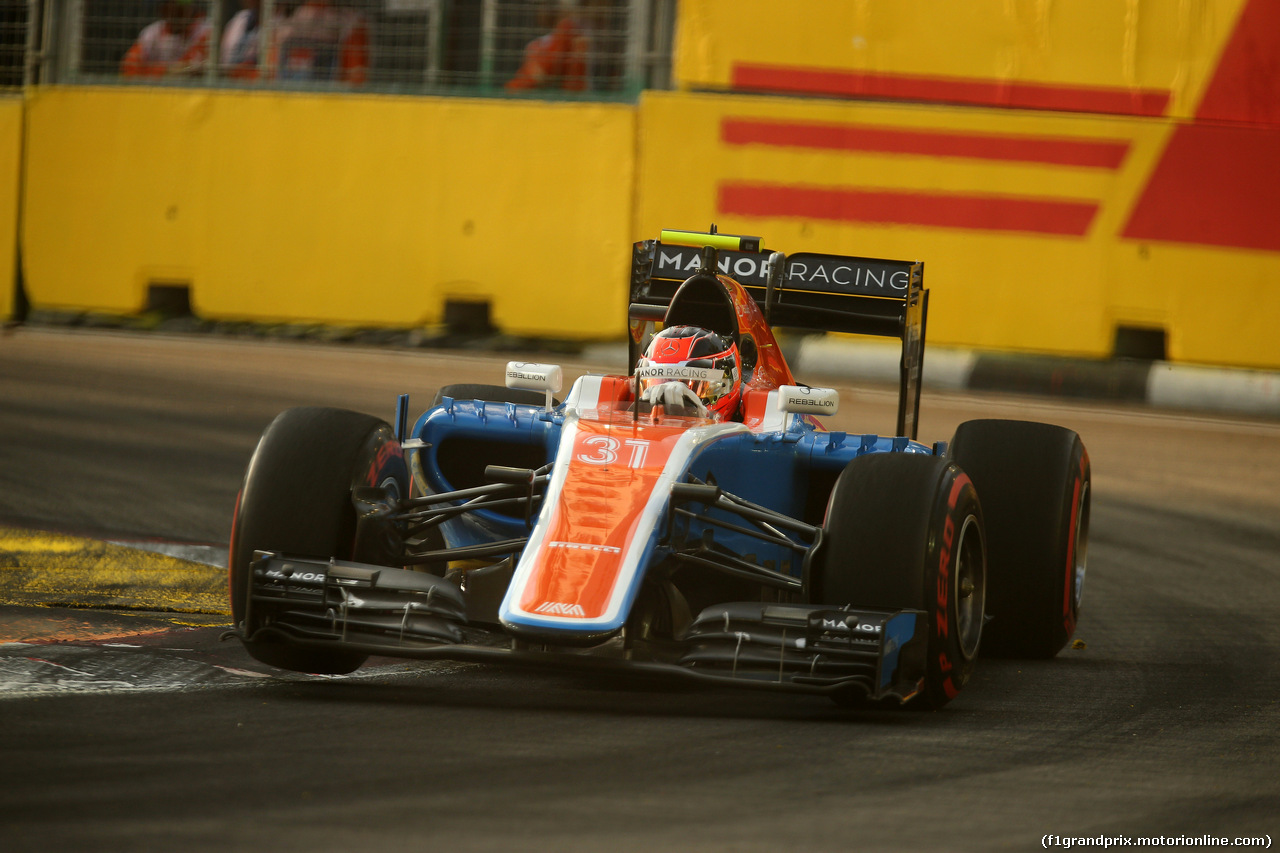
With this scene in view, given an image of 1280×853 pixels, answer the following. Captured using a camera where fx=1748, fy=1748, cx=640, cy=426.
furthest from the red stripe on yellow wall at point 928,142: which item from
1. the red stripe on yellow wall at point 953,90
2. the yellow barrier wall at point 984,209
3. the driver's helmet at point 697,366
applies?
the driver's helmet at point 697,366

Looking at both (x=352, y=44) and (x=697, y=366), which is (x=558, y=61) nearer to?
(x=352, y=44)

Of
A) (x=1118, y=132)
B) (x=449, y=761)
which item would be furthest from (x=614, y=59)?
(x=449, y=761)

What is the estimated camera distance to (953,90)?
43.7 ft

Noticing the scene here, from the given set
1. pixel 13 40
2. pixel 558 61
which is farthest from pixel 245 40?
pixel 558 61

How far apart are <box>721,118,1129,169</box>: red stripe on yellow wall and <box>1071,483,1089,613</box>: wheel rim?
6.32 metres

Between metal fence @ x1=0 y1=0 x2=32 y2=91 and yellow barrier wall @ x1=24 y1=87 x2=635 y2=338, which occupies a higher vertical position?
metal fence @ x1=0 y1=0 x2=32 y2=91

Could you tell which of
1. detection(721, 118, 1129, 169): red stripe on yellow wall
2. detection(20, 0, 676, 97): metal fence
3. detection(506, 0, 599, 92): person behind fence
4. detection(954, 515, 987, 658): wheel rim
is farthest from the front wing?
detection(506, 0, 599, 92): person behind fence

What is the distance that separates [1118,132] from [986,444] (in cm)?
684

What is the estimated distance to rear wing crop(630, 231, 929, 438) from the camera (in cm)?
754

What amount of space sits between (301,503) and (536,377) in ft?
4.40

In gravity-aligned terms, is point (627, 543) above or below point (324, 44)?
below

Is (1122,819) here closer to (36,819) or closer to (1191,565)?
(36,819)

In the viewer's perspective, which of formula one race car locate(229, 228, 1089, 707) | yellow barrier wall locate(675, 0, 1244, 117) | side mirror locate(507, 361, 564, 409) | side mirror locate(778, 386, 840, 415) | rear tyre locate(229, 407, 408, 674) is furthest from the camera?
yellow barrier wall locate(675, 0, 1244, 117)

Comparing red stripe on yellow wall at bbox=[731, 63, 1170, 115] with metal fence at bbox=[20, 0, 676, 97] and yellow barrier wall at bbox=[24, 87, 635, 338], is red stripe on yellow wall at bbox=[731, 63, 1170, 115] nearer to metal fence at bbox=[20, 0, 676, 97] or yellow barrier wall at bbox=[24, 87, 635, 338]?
metal fence at bbox=[20, 0, 676, 97]
